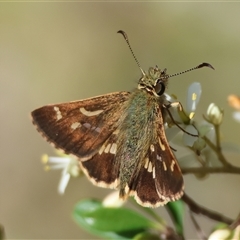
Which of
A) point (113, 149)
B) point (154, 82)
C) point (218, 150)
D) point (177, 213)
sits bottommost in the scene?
point (177, 213)

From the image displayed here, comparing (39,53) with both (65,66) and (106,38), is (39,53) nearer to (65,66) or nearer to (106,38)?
(65,66)

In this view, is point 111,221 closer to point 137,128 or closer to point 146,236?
point 146,236

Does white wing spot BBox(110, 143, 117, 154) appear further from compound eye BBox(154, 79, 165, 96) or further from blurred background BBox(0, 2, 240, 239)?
blurred background BBox(0, 2, 240, 239)

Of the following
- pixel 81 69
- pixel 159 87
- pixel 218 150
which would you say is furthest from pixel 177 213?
pixel 81 69

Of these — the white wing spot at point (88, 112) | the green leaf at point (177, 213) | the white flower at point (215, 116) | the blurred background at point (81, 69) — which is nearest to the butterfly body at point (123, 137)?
the white wing spot at point (88, 112)

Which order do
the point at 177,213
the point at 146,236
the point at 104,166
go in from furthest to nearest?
the point at 177,213 → the point at 146,236 → the point at 104,166

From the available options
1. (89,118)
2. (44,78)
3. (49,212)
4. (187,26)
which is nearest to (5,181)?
(49,212)

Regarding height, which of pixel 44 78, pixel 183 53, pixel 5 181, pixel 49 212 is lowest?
pixel 49 212
